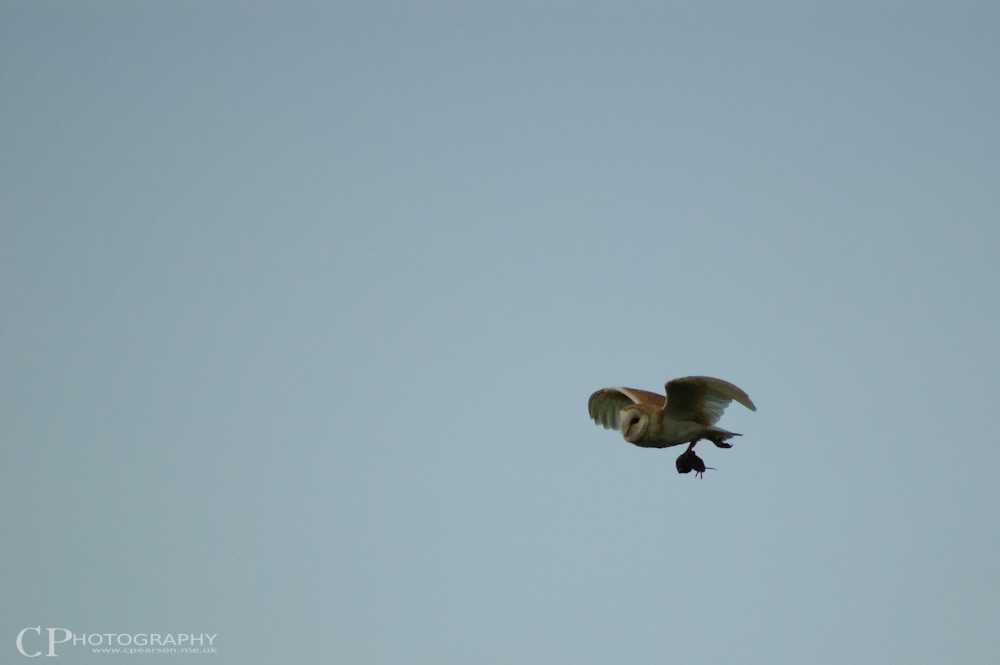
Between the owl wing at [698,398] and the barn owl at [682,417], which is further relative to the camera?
the barn owl at [682,417]

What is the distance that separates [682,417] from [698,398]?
426mm

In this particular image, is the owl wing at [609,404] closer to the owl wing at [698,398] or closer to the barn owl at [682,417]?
the barn owl at [682,417]

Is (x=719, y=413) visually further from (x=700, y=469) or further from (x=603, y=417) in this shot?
(x=603, y=417)

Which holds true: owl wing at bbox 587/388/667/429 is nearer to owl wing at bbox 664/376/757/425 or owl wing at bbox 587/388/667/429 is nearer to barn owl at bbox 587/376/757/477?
barn owl at bbox 587/376/757/477

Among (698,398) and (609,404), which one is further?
(609,404)

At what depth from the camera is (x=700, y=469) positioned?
66.8ft

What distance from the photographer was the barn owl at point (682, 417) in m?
19.2

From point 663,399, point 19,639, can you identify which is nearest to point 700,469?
point 663,399

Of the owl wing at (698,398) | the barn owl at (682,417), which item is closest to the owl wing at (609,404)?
the barn owl at (682,417)

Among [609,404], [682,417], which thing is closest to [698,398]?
[682,417]

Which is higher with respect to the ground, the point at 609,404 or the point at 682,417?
the point at 609,404

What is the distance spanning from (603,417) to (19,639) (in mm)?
19911

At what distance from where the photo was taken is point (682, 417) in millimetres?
19688

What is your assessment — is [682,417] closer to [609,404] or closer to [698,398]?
[698,398]
